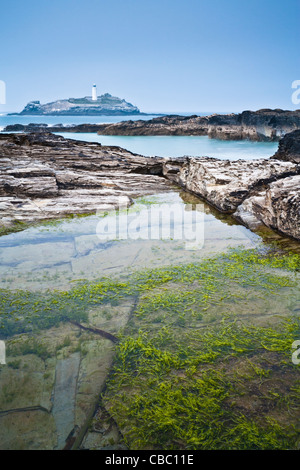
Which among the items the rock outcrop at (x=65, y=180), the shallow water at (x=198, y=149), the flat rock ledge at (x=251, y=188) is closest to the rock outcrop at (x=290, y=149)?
the shallow water at (x=198, y=149)

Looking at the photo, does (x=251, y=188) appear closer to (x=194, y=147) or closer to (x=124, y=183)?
(x=124, y=183)

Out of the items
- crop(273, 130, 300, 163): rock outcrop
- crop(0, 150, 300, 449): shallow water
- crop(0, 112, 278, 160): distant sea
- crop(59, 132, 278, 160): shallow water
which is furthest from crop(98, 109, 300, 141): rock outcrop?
crop(0, 150, 300, 449): shallow water

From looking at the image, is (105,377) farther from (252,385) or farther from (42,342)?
(252,385)

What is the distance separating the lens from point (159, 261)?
464 centimetres

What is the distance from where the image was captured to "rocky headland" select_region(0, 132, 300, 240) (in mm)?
6250

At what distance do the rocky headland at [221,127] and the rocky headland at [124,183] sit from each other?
103 ft

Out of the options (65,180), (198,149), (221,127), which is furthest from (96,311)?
(221,127)

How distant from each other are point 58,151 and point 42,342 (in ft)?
33.7

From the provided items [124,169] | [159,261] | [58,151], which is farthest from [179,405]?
[58,151]

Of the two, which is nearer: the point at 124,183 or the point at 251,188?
the point at 251,188

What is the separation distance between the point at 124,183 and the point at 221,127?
38.1 metres

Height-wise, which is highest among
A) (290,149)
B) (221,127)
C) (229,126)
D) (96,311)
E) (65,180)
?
(229,126)

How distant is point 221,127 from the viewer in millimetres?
43562

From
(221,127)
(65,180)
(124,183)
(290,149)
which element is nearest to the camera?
(65,180)
